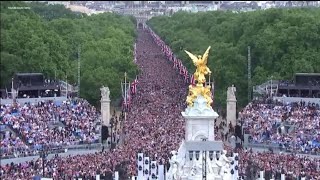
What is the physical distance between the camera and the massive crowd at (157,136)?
4422 cm

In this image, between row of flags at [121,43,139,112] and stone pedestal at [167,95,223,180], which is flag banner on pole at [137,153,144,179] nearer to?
stone pedestal at [167,95,223,180]

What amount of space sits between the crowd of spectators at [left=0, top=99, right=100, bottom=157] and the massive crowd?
0.09 meters

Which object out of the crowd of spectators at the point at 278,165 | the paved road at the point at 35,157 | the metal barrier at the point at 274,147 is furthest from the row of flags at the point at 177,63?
the crowd of spectators at the point at 278,165

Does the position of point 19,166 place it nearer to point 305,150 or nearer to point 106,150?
point 106,150

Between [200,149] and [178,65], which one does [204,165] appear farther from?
[178,65]

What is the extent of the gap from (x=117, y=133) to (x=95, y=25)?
69.4 meters

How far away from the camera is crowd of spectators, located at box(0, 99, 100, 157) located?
164 feet

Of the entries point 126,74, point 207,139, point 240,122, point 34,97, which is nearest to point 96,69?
point 126,74

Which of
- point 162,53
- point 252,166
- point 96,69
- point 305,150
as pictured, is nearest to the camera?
point 252,166

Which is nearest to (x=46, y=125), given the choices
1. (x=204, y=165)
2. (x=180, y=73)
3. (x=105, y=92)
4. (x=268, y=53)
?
(x=105, y=92)

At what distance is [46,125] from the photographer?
2121 inches

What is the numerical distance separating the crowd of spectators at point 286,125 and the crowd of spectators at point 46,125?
10.6 m

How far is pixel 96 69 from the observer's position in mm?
75250

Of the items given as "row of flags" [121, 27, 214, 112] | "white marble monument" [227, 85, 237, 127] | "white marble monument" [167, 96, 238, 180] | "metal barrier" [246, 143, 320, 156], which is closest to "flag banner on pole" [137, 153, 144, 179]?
"white marble monument" [167, 96, 238, 180]
